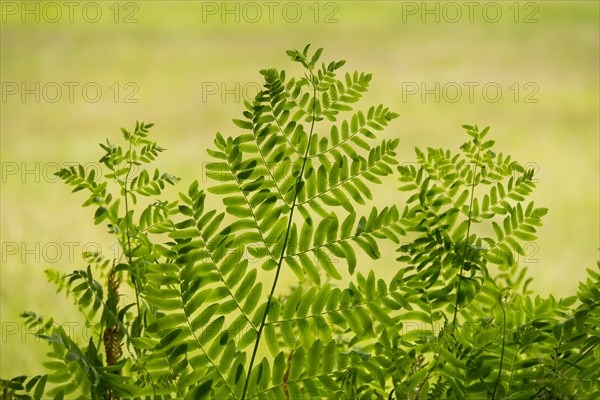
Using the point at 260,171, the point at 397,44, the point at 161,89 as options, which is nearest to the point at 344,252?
the point at 260,171

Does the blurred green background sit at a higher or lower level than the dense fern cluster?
higher

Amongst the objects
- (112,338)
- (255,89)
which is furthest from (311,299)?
(255,89)

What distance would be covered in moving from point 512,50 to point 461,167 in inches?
81.8

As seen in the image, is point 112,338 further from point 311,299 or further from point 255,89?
point 255,89

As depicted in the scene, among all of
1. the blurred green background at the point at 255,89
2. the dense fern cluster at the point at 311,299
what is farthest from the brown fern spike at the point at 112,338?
the blurred green background at the point at 255,89

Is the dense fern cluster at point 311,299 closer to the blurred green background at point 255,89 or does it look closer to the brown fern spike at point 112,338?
the brown fern spike at point 112,338

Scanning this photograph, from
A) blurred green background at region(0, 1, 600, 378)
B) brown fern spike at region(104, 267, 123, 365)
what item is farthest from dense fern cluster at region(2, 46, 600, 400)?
blurred green background at region(0, 1, 600, 378)

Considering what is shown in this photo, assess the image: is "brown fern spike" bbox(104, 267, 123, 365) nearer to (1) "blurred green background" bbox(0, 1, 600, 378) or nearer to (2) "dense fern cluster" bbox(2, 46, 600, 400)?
(2) "dense fern cluster" bbox(2, 46, 600, 400)

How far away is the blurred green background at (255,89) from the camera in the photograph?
1.73 meters

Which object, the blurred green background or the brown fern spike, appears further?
the blurred green background

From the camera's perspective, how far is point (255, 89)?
5.69ft

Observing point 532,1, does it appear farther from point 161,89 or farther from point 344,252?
point 344,252

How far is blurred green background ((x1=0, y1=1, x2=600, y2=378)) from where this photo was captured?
1.73 m

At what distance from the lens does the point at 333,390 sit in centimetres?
38
